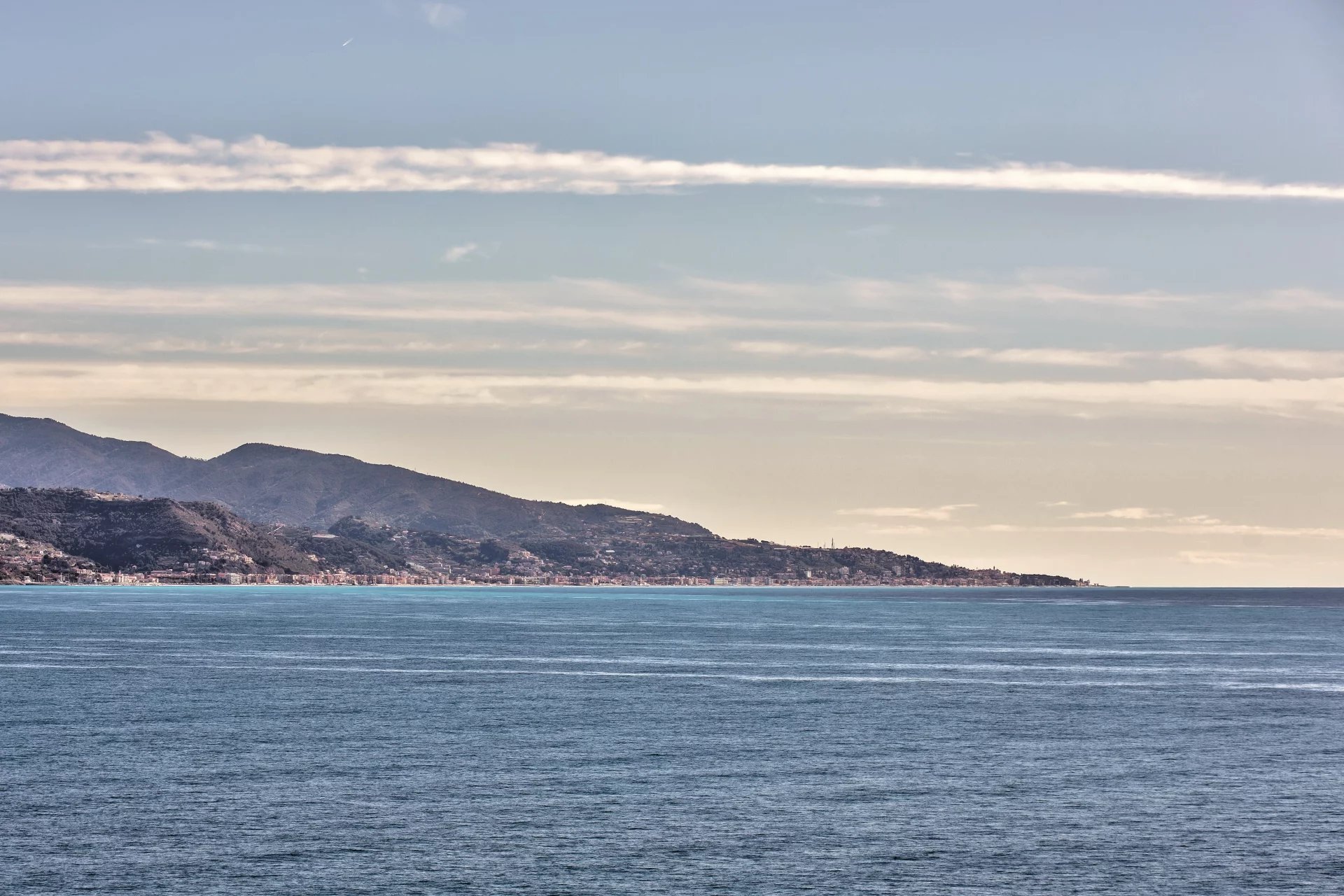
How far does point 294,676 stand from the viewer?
122688 millimetres

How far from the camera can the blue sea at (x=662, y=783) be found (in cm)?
5122

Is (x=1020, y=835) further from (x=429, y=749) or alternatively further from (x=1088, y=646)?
(x=1088, y=646)

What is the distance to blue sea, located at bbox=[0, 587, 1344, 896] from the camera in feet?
168

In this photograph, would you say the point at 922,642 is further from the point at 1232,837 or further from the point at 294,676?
the point at 1232,837

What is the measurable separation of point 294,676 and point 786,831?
74.0 metres

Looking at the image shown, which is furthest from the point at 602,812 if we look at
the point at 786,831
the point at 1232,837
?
the point at 1232,837

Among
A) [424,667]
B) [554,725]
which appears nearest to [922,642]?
[424,667]

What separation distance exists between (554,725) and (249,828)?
3203 centimetres

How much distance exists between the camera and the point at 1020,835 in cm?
5731

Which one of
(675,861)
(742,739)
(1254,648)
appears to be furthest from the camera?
(1254,648)

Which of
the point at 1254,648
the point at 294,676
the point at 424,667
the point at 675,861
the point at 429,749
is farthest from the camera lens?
the point at 1254,648

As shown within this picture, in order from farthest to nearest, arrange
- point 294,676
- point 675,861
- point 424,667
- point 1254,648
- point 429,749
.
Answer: point 1254,648
point 424,667
point 294,676
point 429,749
point 675,861

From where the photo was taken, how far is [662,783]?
6738 centimetres

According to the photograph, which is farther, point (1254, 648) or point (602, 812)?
point (1254, 648)
